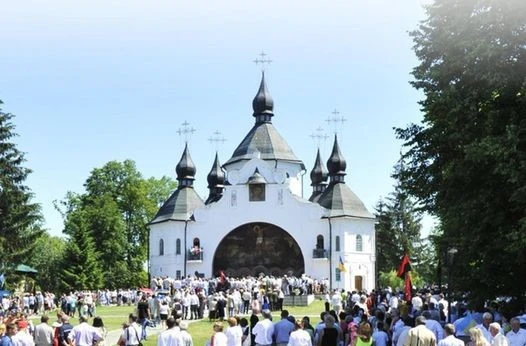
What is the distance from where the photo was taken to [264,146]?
2985 inches

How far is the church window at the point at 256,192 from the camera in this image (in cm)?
6844

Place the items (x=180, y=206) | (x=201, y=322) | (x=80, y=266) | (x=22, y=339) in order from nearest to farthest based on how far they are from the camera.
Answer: (x=22, y=339) < (x=201, y=322) < (x=80, y=266) < (x=180, y=206)

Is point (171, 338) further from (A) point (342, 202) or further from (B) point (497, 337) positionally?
(A) point (342, 202)

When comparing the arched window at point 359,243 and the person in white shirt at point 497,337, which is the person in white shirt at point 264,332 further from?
the arched window at point 359,243

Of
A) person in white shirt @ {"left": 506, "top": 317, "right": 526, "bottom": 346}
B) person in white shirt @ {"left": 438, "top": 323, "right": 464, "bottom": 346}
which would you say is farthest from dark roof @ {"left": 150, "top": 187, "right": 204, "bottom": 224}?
person in white shirt @ {"left": 438, "top": 323, "right": 464, "bottom": 346}

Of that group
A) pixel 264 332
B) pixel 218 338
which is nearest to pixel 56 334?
pixel 218 338

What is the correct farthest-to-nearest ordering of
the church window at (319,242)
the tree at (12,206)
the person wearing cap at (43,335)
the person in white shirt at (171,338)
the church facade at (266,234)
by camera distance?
the church window at (319,242) → the church facade at (266,234) → the tree at (12,206) → the person wearing cap at (43,335) → the person in white shirt at (171,338)

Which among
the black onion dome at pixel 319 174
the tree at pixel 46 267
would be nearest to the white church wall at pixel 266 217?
the black onion dome at pixel 319 174

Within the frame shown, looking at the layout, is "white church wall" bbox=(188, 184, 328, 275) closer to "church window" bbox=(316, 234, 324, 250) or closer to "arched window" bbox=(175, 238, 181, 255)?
"church window" bbox=(316, 234, 324, 250)

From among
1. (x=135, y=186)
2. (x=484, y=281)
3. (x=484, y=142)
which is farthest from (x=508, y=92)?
(x=135, y=186)

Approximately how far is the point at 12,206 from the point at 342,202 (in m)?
29.6

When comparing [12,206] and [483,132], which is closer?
[483,132]

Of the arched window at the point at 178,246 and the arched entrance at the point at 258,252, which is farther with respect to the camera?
the arched window at the point at 178,246

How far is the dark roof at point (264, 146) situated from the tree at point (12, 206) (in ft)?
85.6
